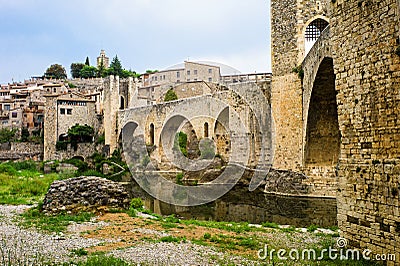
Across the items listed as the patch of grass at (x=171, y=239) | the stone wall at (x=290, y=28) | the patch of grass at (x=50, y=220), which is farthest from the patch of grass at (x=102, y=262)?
the stone wall at (x=290, y=28)

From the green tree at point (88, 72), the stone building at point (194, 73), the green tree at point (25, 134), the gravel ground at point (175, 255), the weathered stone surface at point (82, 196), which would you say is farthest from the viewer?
the green tree at point (88, 72)

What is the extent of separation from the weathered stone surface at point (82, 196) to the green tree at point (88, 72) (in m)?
69.7

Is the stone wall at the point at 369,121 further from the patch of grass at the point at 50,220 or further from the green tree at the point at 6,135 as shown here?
the green tree at the point at 6,135

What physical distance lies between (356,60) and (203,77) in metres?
48.3

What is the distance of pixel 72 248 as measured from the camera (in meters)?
7.72

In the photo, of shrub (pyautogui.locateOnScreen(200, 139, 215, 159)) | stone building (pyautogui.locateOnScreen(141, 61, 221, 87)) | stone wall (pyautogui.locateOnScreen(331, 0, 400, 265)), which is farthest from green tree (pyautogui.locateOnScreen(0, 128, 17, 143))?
stone wall (pyautogui.locateOnScreen(331, 0, 400, 265))

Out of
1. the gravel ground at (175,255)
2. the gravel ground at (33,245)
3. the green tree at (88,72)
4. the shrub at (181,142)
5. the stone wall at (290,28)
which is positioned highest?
the green tree at (88,72)

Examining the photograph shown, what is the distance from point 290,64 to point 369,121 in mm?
12623

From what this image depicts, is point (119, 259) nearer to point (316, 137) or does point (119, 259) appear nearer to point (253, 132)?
point (316, 137)

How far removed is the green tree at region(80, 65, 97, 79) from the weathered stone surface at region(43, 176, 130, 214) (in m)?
69.7

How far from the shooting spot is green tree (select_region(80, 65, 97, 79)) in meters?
78.3

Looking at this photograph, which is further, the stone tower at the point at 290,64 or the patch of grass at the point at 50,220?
the stone tower at the point at 290,64

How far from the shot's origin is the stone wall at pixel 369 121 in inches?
248

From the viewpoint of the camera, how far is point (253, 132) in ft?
78.0
